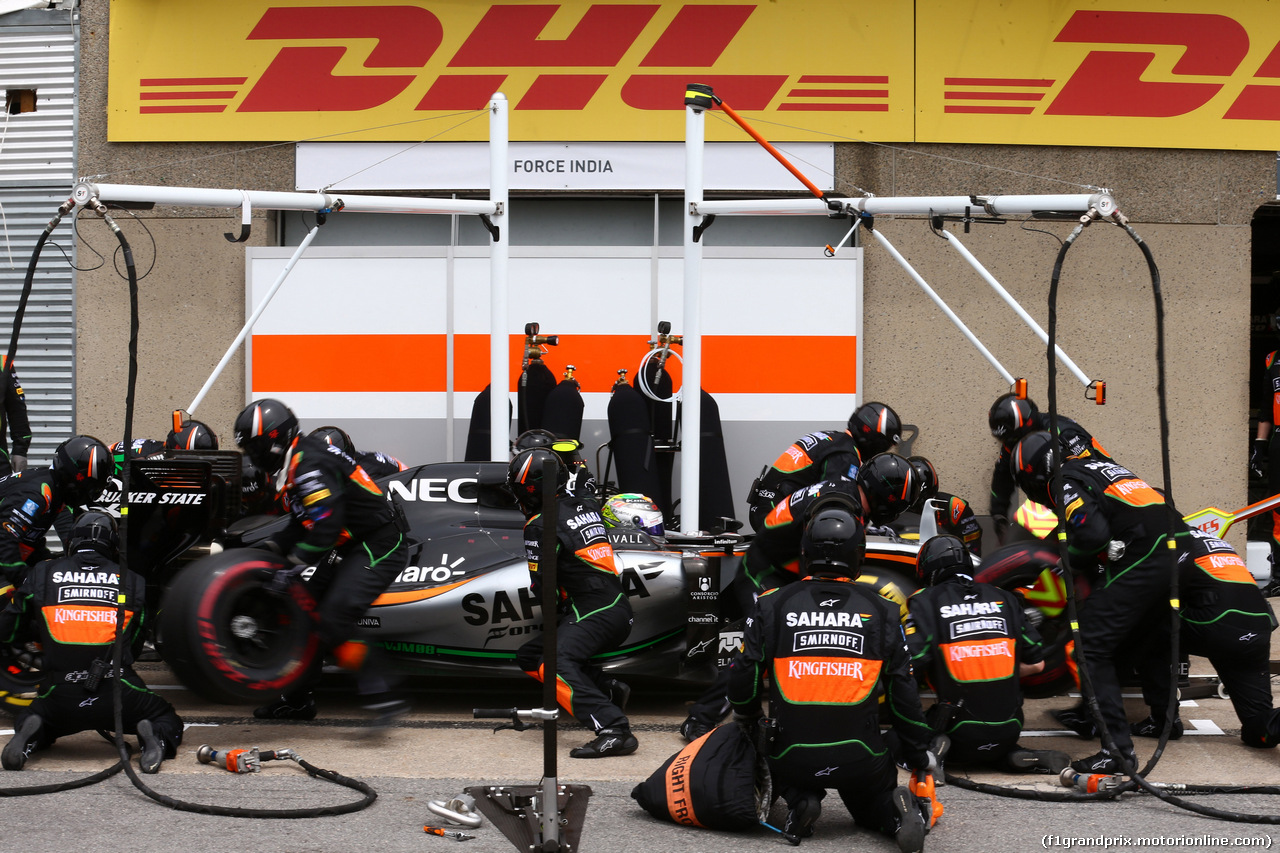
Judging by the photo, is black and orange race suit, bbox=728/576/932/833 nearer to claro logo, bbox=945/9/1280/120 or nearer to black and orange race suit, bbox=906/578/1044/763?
black and orange race suit, bbox=906/578/1044/763

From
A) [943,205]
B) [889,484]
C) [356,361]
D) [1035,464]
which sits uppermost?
[943,205]

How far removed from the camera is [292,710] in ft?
21.2

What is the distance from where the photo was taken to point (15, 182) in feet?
36.9

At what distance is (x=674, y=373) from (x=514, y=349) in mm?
1476

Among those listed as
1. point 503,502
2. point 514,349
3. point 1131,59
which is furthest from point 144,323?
point 1131,59

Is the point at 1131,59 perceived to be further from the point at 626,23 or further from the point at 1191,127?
the point at 626,23

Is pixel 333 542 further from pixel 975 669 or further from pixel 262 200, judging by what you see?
pixel 975 669

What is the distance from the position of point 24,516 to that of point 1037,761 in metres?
5.16

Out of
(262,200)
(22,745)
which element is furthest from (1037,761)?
(262,200)

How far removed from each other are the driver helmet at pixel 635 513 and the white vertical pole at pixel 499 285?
116 centimetres

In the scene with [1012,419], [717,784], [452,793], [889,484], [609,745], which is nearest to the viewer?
[717,784]

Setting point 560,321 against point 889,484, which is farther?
point 560,321

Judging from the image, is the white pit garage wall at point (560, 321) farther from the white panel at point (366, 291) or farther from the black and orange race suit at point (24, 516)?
the black and orange race suit at point (24, 516)

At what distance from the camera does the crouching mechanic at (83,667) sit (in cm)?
550
